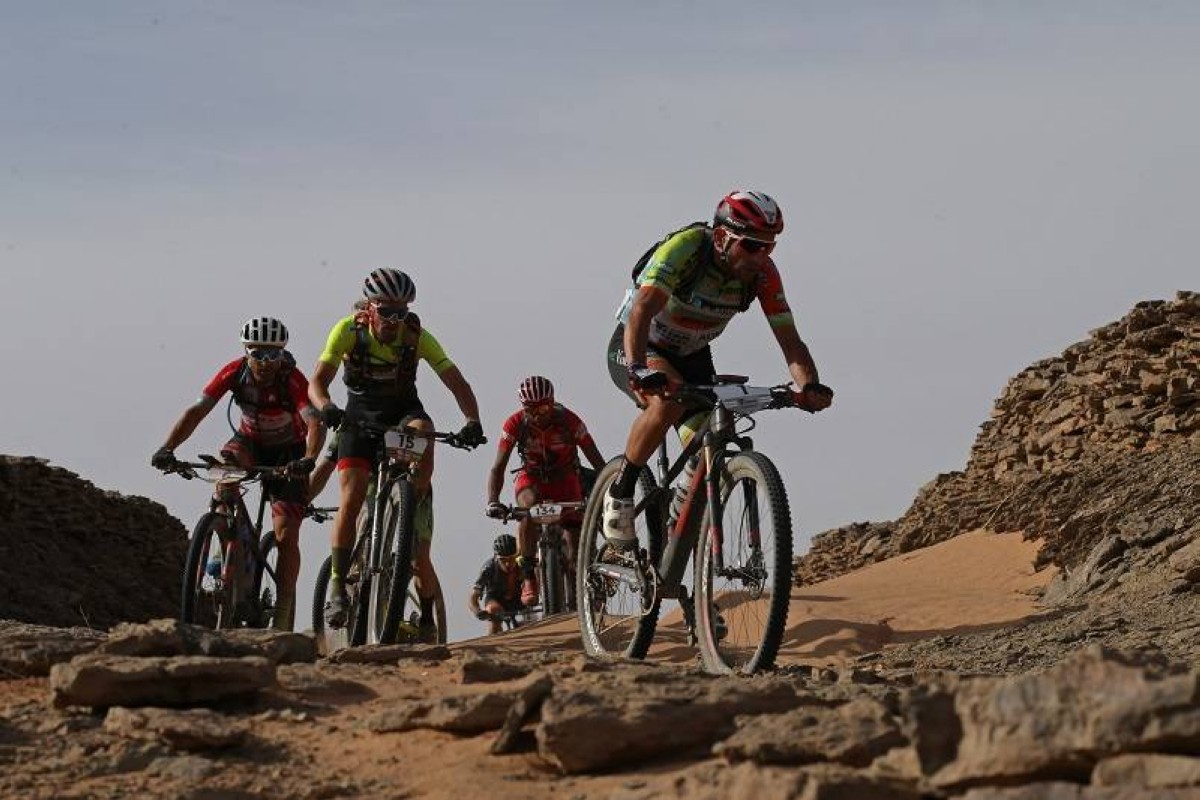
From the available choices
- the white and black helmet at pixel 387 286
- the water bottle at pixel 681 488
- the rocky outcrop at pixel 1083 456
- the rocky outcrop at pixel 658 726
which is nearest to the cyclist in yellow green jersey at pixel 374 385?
the white and black helmet at pixel 387 286

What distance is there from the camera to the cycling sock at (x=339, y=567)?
11.9m

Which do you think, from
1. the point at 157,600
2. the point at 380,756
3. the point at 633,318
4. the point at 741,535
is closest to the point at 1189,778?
the point at 380,756

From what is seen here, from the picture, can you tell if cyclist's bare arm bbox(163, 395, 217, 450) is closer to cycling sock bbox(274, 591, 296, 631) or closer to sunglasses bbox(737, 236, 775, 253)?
cycling sock bbox(274, 591, 296, 631)

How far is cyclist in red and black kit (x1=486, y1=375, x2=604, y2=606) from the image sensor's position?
17.5 meters

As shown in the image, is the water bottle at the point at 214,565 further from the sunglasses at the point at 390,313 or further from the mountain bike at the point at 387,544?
the sunglasses at the point at 390,313

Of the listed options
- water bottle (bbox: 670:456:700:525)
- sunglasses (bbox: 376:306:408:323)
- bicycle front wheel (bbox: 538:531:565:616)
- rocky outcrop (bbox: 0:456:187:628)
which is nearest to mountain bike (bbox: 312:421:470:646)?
sunglasses (bbox: 376:306:408:323)

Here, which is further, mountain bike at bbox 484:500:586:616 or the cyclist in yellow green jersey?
mountain bike at bbox 484:500:586:616

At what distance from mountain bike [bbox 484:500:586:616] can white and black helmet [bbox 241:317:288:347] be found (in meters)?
4.83

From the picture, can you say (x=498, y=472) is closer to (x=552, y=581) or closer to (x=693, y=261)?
(x=552, y=581)

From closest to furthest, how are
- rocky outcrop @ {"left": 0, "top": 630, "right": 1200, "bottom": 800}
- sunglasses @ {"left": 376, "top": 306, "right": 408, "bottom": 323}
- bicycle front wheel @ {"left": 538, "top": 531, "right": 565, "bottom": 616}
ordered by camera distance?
rocky outcrop @ {"left": 0, "top": 630, "right": 1200, "bottom": 800} → sunglasses @ {"left": 376, "top": 306, "right": 408, "bottom": 323} → bicycle front wheel @ {"left": 538, "top": 531, "right": 565, "bottom": 616}

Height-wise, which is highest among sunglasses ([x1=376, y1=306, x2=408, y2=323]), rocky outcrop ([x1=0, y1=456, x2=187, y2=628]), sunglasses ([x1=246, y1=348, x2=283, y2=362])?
rocky outcrop ([x1=0, y1=456, x2=187, y2=628])

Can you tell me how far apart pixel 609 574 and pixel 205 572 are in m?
3.97

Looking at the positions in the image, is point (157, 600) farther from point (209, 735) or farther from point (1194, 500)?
point (209, 735)

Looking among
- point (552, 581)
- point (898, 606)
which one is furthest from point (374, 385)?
point (898, 606)
